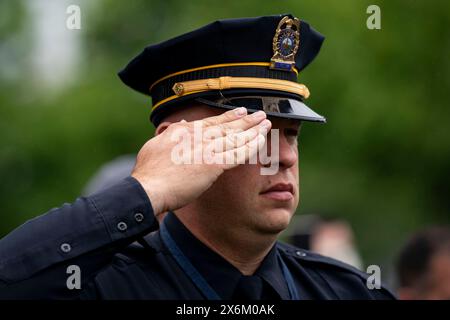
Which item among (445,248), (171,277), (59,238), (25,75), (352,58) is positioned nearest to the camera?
(59,238)

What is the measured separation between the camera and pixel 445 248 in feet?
18.5

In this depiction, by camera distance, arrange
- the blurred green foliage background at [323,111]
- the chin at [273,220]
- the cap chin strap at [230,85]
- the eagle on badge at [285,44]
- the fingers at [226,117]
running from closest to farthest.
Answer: the fingers at [226,117]
the chin at [273,220]
the cap chin strap at [230,85]
the eagle on badge at [285,44]
the blurred green foliage background at [323,111]

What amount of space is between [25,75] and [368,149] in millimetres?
5649

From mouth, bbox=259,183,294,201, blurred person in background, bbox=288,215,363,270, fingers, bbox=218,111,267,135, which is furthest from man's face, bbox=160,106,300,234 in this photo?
blurred person in background, bbox=288,215,363,270

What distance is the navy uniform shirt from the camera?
3070 mm

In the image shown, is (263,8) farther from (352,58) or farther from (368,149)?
(368,149)

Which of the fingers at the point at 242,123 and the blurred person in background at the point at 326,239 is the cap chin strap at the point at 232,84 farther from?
the blurred person in background at the point at 326,239

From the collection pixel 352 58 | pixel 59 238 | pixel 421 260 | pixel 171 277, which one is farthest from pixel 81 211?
pixel 352 58

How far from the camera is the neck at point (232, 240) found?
3.57 meters

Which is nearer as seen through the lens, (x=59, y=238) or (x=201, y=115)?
(x=59, y=238)

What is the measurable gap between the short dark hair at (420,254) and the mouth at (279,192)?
88.7 inches

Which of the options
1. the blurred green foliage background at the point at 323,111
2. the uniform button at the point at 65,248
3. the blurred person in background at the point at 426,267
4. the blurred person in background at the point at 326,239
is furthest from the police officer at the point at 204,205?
the blurred green foliage background at the point at 323,111

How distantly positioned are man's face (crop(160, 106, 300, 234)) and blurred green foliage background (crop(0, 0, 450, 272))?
9749 mm

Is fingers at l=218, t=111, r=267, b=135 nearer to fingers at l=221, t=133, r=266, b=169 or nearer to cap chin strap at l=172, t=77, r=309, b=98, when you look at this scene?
fingers at l=221, t=133, r=266, b=169
